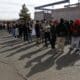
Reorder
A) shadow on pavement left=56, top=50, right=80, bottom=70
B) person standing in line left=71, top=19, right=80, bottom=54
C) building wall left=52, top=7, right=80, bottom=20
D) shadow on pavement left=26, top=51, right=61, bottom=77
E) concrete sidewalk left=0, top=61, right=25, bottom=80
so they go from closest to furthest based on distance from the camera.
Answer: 1. concrete sidewalk left=0, top=61, right=25, bottom=80
2. shadow on pavement left=26, top=51, right=61, bottom=77
3. shadow on pavement left=56, top=50, right=80, bottom=70
4. person standing in line left=71, top=19, right=80, bottom=54
5. building wall left=52, top=7, right=80, bottom=20

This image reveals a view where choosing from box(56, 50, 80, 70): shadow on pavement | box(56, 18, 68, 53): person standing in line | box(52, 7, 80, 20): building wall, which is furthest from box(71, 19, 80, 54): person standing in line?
box(52, 7, 80, 20): building wall

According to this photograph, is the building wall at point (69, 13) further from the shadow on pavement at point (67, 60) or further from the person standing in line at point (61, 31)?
the shadow on pavement at point (67, 60)

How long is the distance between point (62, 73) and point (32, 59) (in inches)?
148

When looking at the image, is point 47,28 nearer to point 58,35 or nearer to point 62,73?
point 58,35

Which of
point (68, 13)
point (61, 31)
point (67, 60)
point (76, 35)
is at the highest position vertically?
point (68, 13)

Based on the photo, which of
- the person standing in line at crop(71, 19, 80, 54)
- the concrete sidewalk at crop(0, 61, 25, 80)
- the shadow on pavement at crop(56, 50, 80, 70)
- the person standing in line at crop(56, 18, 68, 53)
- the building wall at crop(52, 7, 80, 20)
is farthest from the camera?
the building wall at crop(52, 7, 80, 20)

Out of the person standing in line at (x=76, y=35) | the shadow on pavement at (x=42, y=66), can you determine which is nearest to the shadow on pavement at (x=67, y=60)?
the shadow on pavement at (x=42, y=66)

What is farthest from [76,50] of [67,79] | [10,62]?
[67,79]

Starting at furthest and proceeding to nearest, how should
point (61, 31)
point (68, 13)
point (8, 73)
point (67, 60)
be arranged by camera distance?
point (68, 13) → point (61, 31) → point (67, 60) → point (8, 73)

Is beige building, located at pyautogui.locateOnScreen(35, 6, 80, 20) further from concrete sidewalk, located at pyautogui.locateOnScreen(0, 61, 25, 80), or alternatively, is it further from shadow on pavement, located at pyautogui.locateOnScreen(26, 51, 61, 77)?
concrete sidewalk, located at pyautogui.locateOnScreen(0, 61, 25, 80)

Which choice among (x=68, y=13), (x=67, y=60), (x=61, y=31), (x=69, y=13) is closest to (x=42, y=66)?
(x=67, y=60)

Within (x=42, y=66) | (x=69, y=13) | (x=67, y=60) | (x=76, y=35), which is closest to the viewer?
(x=42, y=66)

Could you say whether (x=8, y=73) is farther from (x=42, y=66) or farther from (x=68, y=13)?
(x=68, y=13)

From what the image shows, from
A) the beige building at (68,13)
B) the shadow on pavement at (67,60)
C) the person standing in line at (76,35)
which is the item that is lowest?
the shadow on pavement at (67,60)
